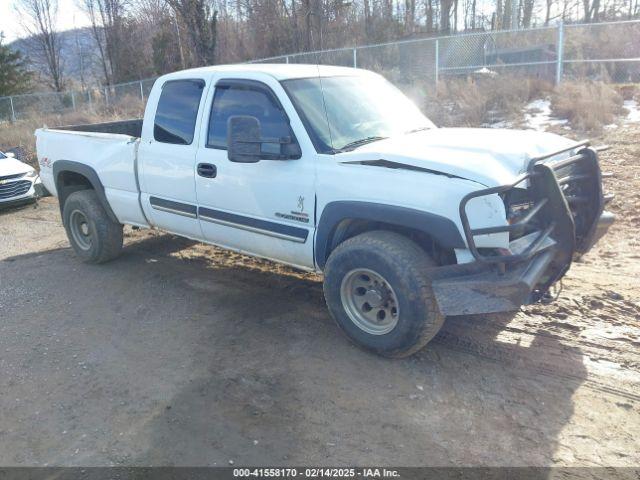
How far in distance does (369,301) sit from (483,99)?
10.2 meters

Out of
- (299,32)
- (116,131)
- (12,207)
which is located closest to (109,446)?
(116,131)

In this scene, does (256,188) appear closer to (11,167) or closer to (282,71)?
(282,71)

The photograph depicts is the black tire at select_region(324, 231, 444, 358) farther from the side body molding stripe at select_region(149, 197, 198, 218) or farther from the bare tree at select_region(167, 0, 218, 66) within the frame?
the bare tree at select_region(167, 0, 218, 66)

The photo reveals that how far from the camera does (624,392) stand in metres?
3.51

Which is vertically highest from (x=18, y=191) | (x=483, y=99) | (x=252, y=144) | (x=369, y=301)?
(x=252, y=144)

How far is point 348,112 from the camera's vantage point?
4.57m

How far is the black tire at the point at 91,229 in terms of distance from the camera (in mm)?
6234

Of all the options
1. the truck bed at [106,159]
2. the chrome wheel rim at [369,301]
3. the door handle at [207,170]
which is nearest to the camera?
the chrome wheel rim at [369,301]

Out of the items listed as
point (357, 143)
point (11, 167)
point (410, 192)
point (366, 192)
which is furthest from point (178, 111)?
point (11, 167)

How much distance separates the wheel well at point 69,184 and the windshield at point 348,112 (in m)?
3.37

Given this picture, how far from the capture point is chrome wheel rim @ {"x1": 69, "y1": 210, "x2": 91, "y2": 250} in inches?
258

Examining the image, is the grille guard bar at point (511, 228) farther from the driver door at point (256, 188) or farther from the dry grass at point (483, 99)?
the dry grass at point (483, 99)

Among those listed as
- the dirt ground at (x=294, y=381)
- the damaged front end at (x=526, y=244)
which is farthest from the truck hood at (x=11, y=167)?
the damaged front end at (x=526, y=244)

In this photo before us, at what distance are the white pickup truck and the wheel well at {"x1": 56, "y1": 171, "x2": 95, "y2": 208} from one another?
1.27 metres
